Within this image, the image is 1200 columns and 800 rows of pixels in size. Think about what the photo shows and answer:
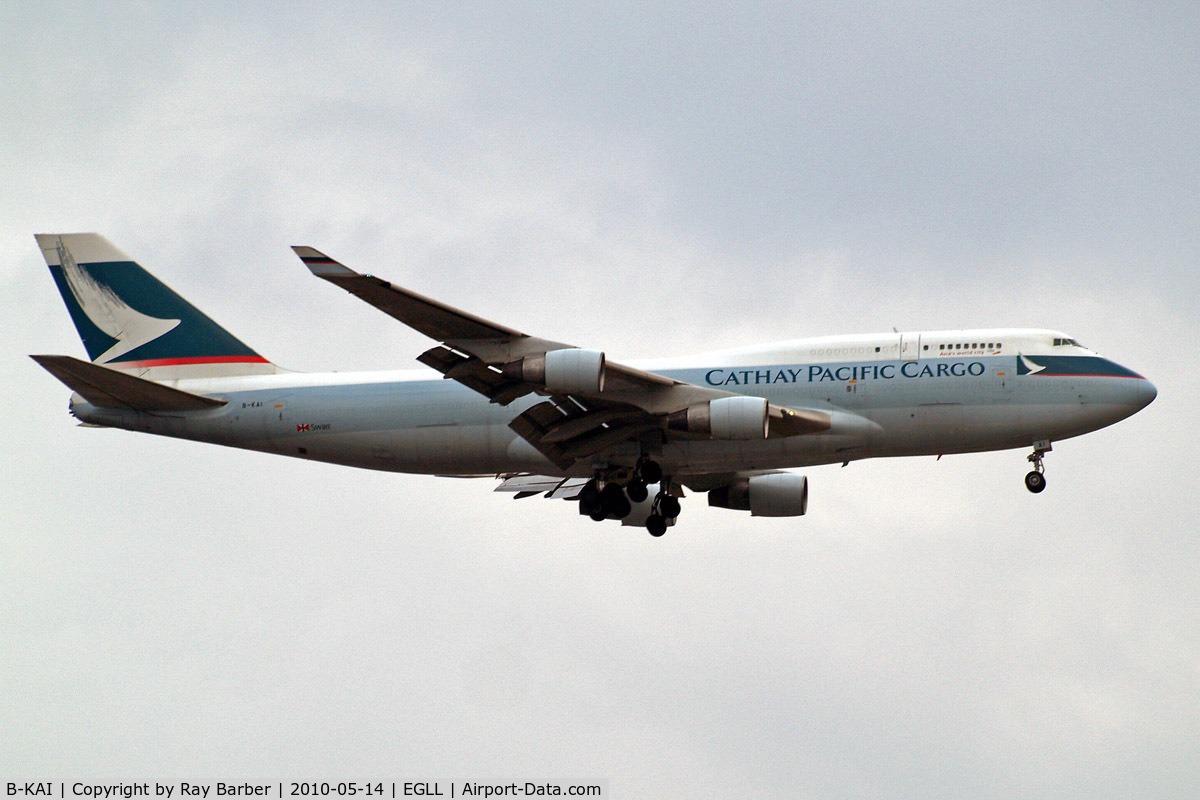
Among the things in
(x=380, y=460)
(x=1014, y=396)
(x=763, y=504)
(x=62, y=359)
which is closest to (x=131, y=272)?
(x=62, y=359)

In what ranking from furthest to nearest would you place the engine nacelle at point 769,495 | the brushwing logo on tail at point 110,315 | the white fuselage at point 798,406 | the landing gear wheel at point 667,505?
the engine nacelle at point 769,495 < the brushwing logo on tail at point 110,315 < the landing gear wheel at point 667,505 < the white fuselage at point 798,406

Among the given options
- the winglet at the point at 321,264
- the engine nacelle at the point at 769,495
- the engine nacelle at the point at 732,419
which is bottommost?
the engine nacelle at the point at 769,495

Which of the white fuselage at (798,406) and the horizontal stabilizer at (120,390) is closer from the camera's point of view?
the white fuselage at (798,406)

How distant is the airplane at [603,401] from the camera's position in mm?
35906

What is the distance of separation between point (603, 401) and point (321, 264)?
29.2 feet

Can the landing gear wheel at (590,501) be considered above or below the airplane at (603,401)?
below

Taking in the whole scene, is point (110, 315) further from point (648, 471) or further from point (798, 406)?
point (798, 406)

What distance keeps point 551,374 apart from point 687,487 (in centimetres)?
1245

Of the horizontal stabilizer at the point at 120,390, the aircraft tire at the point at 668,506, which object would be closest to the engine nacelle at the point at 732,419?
the aircraft tire at the point at 668,506

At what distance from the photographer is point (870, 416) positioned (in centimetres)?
3781

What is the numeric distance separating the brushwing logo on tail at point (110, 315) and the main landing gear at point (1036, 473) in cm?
2651

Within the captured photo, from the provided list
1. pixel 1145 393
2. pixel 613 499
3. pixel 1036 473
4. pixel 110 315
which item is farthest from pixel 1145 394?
pixel 110 315

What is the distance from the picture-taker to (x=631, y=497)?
40031 millimetres

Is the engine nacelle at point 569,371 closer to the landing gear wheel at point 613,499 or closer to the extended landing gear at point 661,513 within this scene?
the landing gear wheel at point 613,499
